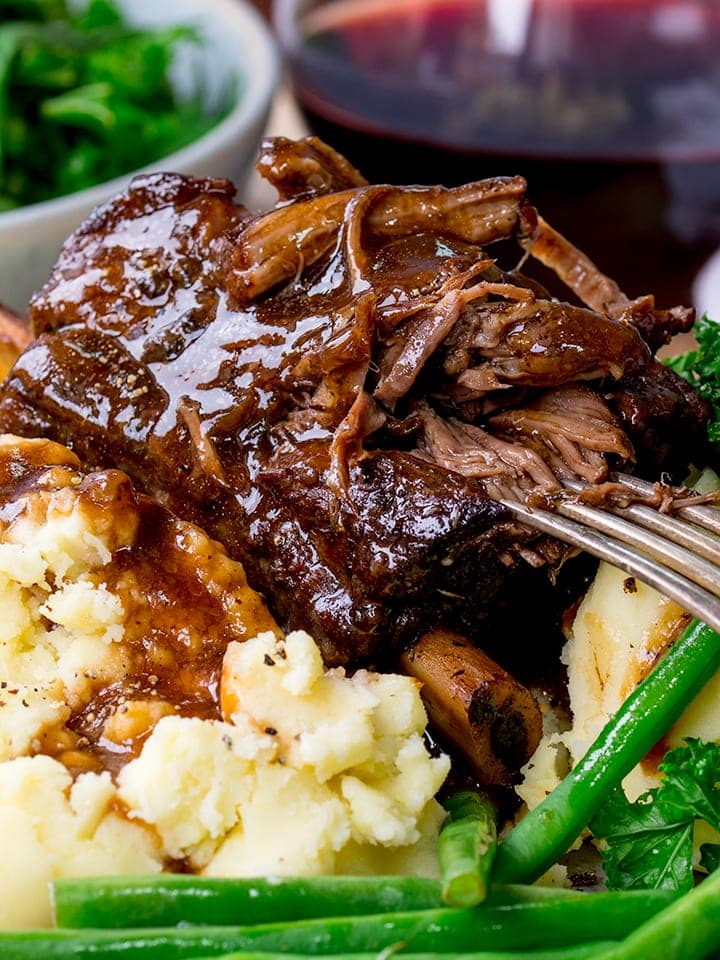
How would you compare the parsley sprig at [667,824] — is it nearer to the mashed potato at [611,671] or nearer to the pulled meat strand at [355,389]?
the mashed potato at [611,671]

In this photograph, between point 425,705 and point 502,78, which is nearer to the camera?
point 425,705

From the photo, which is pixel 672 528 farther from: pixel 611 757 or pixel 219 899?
pixel 219 899

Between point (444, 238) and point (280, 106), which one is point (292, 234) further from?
point (280, 106)

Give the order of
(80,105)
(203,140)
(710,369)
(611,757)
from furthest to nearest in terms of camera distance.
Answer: (80,105) < (203,140) < (710,369) < (611,757)

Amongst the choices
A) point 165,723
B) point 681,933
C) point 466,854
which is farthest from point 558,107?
point 681,933

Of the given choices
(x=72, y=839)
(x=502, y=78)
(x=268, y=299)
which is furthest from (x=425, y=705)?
(x=502, y=78)

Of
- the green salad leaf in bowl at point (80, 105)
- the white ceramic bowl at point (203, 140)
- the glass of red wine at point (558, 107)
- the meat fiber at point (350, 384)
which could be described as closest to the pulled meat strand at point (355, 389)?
the meat fiber at point (350, 384)
